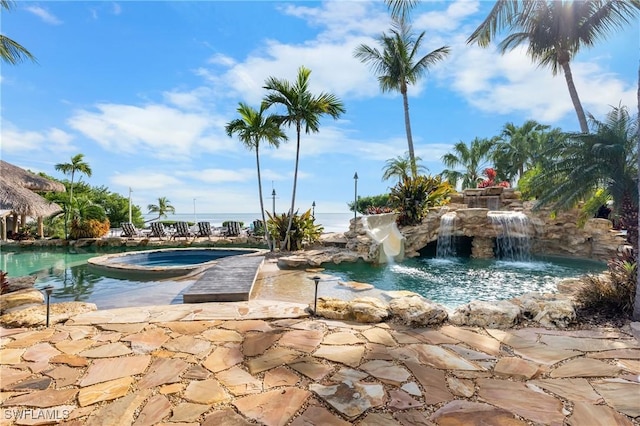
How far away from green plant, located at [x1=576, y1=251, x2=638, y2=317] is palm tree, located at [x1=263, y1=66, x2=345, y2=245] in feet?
26.6

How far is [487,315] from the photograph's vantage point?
11.5 ft

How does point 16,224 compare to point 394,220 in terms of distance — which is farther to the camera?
point 16,224

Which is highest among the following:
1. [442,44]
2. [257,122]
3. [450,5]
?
[442,44]

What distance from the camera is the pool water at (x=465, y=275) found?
618 cm

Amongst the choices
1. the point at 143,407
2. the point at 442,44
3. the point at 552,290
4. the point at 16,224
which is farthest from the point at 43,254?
the point at 442,44

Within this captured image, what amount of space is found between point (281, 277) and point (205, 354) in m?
4.55

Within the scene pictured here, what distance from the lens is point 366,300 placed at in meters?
3.88

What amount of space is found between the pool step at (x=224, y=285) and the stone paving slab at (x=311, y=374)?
1.36m

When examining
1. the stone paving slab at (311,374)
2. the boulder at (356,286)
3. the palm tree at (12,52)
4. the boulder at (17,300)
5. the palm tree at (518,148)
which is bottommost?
the boulder at (356,286)

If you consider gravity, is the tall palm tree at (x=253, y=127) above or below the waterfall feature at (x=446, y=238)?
above

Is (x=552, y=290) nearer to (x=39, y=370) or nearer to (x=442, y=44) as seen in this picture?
(x=39, y=370)

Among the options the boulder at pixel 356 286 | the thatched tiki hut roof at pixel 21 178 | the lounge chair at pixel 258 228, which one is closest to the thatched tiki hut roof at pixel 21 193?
the thatched tiki hut roof at pixel 21 178

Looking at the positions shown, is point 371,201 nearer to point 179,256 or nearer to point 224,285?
point 179,256

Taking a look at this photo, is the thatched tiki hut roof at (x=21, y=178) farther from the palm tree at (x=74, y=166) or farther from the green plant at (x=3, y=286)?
the palm tree at (x=74, y=166)
